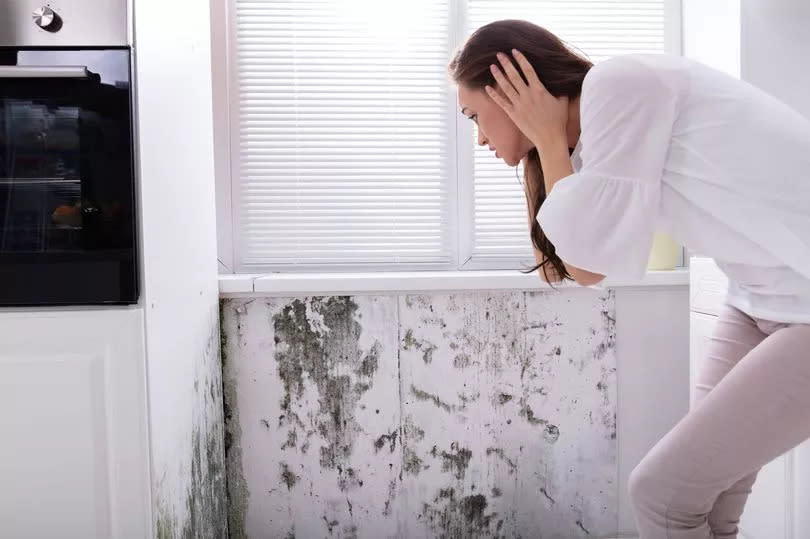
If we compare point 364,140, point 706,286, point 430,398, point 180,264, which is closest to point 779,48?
point 706,286

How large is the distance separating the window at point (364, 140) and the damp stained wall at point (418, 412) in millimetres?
292

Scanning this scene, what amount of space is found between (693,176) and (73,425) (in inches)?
46.8

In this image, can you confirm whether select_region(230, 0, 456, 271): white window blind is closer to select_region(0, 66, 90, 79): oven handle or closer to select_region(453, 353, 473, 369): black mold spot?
select_region(453, 353, 473, 369): black mold spot

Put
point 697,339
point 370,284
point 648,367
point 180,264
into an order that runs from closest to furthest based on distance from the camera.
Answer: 1. point 180,264
2. point 697,339
3. point 370,284
4. point 648,367

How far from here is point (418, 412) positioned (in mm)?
2031

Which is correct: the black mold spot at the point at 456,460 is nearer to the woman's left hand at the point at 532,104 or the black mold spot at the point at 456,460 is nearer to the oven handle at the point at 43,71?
the woman's left hand at the point at 532,104

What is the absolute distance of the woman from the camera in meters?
1.02

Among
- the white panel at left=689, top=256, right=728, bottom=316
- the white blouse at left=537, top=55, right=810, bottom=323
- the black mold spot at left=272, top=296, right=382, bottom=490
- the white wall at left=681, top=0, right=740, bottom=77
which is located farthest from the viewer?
the black mold spot at left=272, top=296, right=382, bottom=490

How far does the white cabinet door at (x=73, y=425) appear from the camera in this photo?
1.26 metres

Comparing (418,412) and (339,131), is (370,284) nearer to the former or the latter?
(418,412)

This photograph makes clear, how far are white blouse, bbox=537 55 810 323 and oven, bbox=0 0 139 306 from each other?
0.81m

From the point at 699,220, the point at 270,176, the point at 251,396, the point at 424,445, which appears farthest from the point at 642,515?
the point at 270,176

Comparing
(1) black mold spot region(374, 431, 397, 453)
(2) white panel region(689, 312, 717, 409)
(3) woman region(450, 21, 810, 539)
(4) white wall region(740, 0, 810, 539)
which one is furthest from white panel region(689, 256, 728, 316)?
(1) black mold spot region(374, 431, 397, 453)

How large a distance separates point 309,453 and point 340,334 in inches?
14.6
